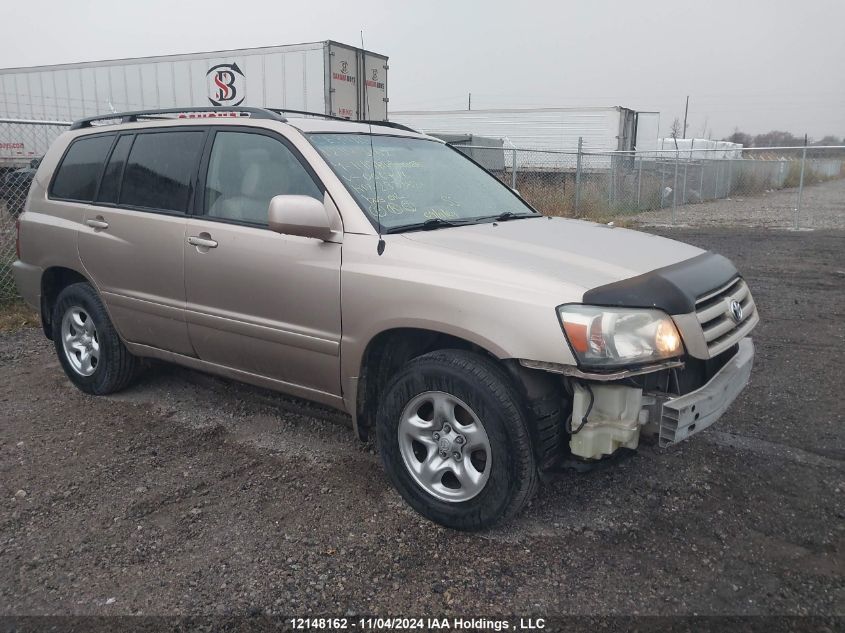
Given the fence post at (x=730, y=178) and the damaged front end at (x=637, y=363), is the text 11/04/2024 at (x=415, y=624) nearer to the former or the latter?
the damaged front end at (x=637, y=363)

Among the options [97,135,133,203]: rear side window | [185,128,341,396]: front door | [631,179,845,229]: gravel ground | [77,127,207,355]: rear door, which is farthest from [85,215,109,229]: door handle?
[631,179,845,229]: gravel ground

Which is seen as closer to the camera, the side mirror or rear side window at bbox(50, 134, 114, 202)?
the side mirror

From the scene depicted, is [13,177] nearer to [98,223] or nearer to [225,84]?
[225,84]

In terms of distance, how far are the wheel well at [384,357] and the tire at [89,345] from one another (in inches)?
82.8

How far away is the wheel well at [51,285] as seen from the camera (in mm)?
4832

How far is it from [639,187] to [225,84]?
36.3 ft

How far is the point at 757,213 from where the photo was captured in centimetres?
2055

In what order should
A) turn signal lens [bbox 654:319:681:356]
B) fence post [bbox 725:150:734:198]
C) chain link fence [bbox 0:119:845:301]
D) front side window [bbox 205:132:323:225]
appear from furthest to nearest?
fence post [bbox 725:150:734:198], chain link fence [bbox 0:119:845:301], front side window [bbox 205:132:323:225], turn signal lens [bbox 654:319:681:356]

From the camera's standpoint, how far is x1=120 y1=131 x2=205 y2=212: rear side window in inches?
158

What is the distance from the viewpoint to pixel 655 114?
26859mm

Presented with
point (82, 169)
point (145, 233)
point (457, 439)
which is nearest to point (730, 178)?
point (82, 169)

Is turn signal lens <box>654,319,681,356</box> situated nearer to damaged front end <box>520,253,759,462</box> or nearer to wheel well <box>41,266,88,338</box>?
damaged front end <box>520,253,759,462</box>

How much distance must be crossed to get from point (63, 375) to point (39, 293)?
30.3 inches

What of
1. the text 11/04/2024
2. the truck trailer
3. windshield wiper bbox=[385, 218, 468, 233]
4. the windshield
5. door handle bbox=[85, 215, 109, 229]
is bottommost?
the text 11/04/2024
